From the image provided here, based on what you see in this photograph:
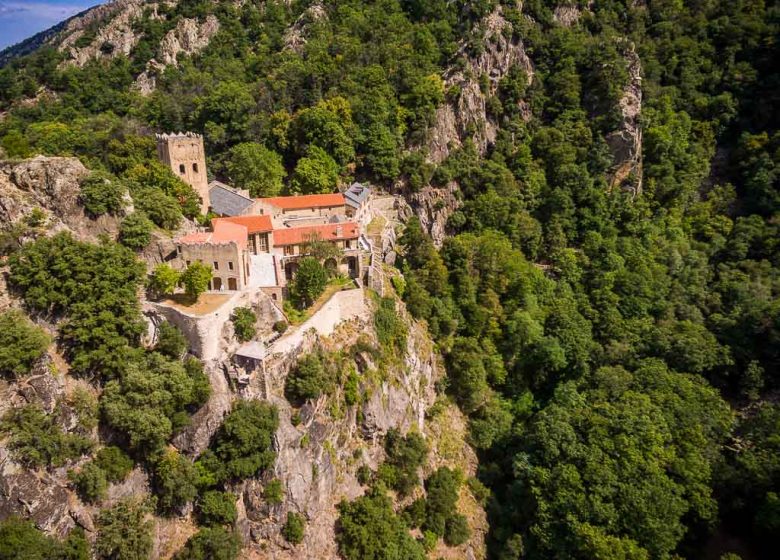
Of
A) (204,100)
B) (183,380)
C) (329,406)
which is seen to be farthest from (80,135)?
(329,406)

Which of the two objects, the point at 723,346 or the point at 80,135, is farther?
the point at 80,135

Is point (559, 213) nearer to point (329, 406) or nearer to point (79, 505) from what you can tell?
point (329, 406)

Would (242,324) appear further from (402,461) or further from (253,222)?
(402,461)

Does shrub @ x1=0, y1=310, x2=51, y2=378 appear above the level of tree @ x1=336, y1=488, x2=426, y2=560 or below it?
above

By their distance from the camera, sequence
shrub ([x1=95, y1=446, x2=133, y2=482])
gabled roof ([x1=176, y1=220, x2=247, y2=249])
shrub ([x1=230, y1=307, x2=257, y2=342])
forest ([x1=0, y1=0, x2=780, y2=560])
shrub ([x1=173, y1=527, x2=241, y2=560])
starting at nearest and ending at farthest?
shrub ([x1=95, y1=446, x2=133, y2=482])
shrub ([x1=173, y1=527, x2=241, y2=560])
forest ([x1=0, y1=0, x2=780, y2=560])
shrub ([x1=230, y1=307, x2=257, y2=342])
gabled roof ([x1=176, y1=220, x2=247, y2=249])

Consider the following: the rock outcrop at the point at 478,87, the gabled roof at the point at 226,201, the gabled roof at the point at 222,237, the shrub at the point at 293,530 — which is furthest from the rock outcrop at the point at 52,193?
the rock outcrop at the point at 478,87

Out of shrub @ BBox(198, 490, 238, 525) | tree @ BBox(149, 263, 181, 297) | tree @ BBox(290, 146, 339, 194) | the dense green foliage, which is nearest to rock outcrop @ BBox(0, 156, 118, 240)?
the dense green foliage

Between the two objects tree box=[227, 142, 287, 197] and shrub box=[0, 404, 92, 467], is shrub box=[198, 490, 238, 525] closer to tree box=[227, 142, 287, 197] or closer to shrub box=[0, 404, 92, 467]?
shrub box=[0, 404, 92, 467]
